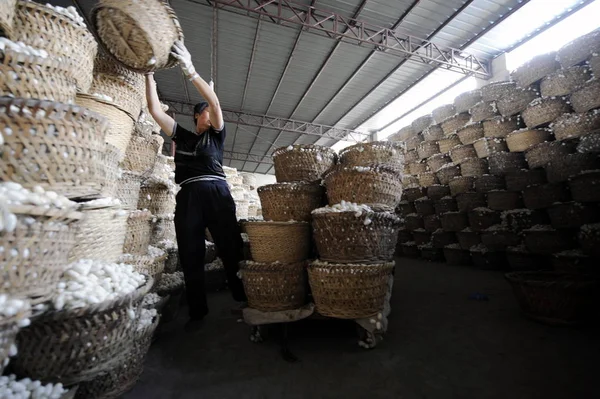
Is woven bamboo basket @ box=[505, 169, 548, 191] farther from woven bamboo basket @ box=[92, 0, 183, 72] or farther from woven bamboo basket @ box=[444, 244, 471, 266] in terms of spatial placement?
woven bamboo basket @ box=[92, 0, 183, 72]

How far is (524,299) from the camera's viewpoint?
2170mm

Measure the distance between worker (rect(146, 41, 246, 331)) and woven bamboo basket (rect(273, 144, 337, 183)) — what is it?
1.75 feet

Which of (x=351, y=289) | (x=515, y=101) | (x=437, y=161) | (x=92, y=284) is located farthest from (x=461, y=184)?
(x=92, y=284)

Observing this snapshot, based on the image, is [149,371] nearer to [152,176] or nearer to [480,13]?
[152,176]

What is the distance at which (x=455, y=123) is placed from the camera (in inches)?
202

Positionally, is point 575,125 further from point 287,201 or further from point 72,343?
point 72,343

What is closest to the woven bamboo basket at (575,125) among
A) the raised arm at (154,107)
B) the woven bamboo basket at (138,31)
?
the woven bamboo basket at (138,31)

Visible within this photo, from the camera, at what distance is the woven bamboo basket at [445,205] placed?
4954 mm

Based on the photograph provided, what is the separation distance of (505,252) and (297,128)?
8.49 metres

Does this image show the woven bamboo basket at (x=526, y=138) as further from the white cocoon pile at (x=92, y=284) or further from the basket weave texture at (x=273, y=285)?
the white cocoon pile at (x=92, y=284)

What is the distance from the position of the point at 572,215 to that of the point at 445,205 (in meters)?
1.87

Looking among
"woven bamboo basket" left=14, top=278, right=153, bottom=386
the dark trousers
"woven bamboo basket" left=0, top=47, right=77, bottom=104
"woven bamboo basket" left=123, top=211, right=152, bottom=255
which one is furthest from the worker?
"woven bamboo basket" left=14, top=278, right=153, bottom=386

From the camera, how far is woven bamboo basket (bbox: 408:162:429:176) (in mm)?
5793

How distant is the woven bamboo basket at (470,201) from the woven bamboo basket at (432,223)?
603 millimetres
